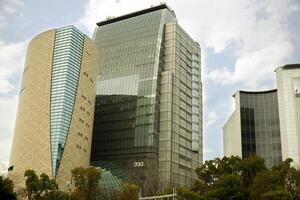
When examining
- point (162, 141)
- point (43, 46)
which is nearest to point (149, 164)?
point (162, 141)

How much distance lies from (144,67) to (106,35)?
995 inches

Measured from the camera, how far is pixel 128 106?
13862 cm

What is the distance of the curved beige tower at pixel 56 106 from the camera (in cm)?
11081

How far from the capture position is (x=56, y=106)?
114 m

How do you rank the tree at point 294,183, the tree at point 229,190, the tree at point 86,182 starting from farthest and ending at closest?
1. the tree at point 86,182
2. the tree at point 229,190
3. the tree at point 294,183

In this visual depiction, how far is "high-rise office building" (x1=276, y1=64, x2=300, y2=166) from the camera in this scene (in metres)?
106

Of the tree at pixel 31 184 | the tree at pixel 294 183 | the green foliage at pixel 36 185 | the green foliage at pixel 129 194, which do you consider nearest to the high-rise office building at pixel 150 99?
the green foliage at pixel 129 194

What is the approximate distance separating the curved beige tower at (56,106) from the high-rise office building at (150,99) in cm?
1727

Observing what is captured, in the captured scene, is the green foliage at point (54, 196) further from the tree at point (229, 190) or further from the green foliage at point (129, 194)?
the tree at point (229, 190)

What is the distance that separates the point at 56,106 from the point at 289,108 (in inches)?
2217

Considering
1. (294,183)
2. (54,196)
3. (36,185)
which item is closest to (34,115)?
(54,196)

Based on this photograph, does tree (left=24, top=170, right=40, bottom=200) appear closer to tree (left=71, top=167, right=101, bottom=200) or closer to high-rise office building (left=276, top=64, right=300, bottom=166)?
tree (left=71, top=167, right=101, bottom=200)

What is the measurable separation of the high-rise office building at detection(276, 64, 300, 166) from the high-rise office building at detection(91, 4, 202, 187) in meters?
34.2

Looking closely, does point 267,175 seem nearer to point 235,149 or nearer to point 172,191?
point 172,191
